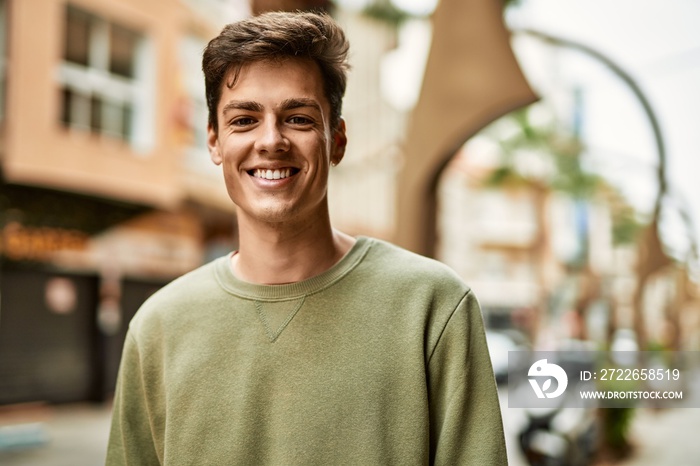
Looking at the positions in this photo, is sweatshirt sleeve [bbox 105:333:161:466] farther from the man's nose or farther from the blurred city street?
the blurred city street

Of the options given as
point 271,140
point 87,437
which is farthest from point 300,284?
point 87,437

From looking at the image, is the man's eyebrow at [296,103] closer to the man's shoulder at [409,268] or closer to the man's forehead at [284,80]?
the man's forehead at [284,80]

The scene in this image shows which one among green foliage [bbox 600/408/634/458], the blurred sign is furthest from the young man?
the blurred sign

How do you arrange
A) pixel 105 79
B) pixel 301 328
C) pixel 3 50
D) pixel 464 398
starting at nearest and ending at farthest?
pixel 464 398 < pixel 301 328 < pixel 3 50 < pixel 105 79

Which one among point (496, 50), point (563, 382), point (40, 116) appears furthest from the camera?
point (40, 116)

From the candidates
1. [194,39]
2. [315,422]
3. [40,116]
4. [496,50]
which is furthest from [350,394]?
[194,39]

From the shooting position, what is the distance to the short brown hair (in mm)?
1616

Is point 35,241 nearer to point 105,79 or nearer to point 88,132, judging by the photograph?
point 88,132

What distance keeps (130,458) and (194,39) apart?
1398 cm

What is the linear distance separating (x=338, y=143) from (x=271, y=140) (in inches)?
9.7

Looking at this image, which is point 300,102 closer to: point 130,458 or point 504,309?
point 130,458

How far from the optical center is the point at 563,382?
3.25 metres

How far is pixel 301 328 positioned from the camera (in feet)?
5.45

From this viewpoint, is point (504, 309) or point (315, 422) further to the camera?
point (504, 309)
